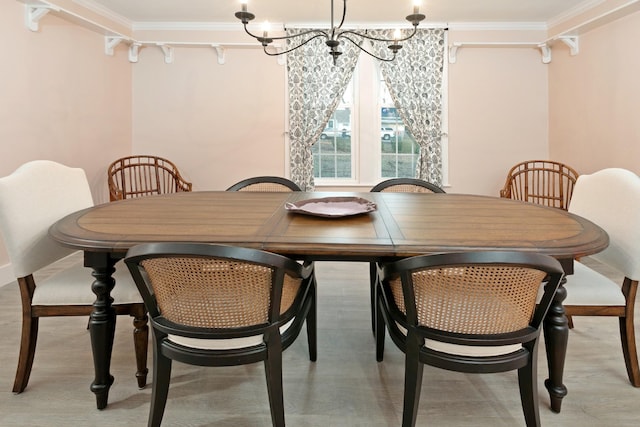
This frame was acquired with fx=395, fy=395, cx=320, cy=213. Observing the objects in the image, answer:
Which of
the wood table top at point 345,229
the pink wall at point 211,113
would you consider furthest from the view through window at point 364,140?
the wood table top at point 345,229

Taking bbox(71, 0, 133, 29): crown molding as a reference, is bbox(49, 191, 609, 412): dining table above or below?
below

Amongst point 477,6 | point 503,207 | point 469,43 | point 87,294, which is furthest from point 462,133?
point 87,294

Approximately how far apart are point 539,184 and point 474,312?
12.6 feet

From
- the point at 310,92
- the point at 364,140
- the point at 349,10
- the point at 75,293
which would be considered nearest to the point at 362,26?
the point at 349,10

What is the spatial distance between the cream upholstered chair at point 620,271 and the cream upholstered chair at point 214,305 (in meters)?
1.18

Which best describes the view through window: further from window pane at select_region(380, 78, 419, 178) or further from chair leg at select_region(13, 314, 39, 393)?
chair leg at select_region(13, 314, 39, 393)

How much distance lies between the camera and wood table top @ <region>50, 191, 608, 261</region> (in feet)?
4.26

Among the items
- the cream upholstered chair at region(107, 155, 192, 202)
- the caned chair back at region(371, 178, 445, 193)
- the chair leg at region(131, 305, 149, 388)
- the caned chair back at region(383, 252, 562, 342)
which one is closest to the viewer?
the caned chair back at region(383, 252, 562, 342)

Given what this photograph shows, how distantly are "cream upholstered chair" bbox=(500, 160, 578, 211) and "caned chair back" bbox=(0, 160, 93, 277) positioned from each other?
374 centimetres

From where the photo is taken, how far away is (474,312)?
1150 mm

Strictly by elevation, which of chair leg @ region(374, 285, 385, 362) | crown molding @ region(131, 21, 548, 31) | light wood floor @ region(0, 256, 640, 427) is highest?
crown molding @ region(131, 21, 548, 31)

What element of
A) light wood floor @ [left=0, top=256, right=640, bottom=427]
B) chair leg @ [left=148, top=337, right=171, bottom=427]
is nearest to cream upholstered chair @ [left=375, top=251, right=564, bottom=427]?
light wood floor @ [left=0, top=256, right=640, bottom=427]

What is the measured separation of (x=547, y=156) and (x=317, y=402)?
4.12 metres

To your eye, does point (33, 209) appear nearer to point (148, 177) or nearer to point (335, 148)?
point (148, 177)
